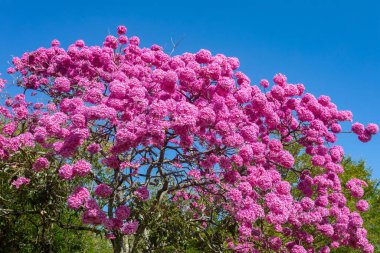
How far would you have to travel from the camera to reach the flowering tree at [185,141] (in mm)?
9195

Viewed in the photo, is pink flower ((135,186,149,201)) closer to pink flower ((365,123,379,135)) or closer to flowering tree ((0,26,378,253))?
flowering tree ((0,26,378,253))

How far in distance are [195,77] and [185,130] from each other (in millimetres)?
1983

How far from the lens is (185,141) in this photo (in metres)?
9.66

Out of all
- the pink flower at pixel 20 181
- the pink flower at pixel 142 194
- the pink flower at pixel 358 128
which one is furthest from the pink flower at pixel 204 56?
the pink flower at pixel 20 181

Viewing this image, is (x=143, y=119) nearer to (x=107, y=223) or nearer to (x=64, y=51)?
(x=107, y=223)

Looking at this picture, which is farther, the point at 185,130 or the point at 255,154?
the point at 255,154

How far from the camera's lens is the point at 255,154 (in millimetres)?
10547

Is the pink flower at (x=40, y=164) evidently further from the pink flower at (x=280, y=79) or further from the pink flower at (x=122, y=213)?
the pink flower at (x=280, y=79)

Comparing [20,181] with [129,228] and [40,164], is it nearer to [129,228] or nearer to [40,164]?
[40,164]

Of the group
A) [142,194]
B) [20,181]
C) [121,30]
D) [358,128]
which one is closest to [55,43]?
[121,30]

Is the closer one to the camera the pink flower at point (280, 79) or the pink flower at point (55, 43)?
the pink flower at point (280, 79)

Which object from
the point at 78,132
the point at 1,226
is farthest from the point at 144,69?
the point at 1,226

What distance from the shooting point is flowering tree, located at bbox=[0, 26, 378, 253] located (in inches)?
362

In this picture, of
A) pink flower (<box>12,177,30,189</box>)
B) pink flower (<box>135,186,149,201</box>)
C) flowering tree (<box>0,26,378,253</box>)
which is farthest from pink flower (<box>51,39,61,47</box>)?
pink flower (<box>135,186,149,201</box>)
